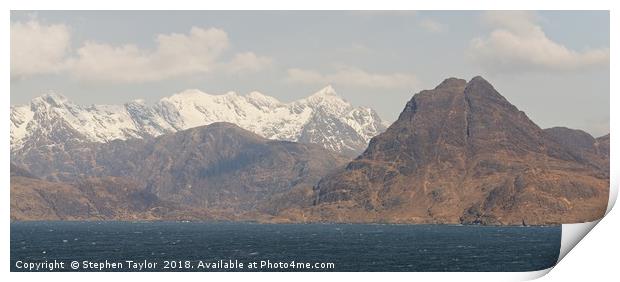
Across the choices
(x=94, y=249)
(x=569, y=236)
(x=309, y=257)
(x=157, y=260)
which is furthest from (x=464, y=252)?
(x=569, y=236)

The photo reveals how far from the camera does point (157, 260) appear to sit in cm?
17125

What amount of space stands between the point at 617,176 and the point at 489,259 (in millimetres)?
74236

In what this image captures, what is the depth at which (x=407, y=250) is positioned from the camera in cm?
19688

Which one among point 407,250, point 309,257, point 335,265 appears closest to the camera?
point 335,265

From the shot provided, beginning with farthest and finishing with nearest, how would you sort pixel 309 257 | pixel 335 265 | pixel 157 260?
1. pixel 309 257
2. pixel 157 260
3. pixel 335 265
